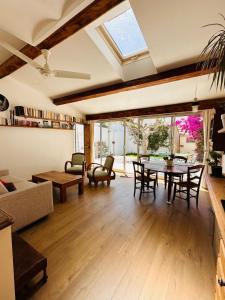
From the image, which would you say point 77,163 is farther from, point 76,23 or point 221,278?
point 221,278

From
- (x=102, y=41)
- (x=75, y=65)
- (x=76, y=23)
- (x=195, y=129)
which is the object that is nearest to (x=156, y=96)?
(x=195, y=129)

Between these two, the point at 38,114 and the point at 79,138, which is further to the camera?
the point at 79,138

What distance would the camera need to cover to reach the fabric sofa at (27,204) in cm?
212

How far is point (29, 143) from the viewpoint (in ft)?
14.7

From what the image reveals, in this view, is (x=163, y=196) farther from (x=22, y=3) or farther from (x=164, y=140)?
(x=22, y=3)

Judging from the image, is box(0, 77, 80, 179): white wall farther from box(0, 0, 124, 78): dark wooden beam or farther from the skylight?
the skylight

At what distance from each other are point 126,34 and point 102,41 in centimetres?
43

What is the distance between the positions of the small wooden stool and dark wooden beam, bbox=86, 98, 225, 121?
4269mm

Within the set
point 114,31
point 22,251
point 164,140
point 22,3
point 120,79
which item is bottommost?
point 22,251

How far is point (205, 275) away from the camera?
5.39 feet

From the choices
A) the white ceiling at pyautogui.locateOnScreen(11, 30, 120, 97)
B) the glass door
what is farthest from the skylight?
the glass door

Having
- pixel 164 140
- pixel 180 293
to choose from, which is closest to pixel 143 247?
pixel 180 293

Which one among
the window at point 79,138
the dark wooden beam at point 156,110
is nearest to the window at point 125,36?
the dark wooden beam at point 156,110

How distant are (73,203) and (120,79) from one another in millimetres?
2869
